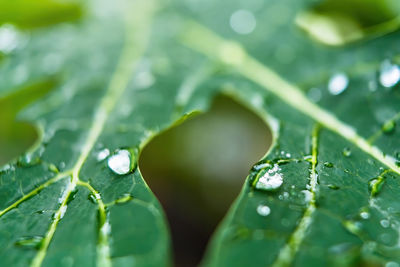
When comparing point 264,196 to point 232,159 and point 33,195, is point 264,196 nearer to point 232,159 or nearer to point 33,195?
point 33,195

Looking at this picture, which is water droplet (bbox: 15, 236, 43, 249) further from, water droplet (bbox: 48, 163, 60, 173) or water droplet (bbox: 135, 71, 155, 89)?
water droplet (bbox: 135, 71, 155, 89)

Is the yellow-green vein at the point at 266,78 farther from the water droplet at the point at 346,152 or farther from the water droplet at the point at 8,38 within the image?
the water droplet at the point at 8,38

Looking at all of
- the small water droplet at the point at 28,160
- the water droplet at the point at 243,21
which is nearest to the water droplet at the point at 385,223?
the small water droplet at the point at 28,160

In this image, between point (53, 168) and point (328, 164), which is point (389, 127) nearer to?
point (328, 164)

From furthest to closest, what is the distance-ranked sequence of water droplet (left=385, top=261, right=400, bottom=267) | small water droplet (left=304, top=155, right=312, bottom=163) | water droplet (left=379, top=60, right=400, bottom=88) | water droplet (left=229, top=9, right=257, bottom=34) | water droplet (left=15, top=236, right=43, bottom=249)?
water droplet (left=229, top=9, right=257, bottom=34) < water droplet (left=379, top=60, right=400, bottom=88) < small water droplet (left=304, top=155, right=312, bottom=163) < water droplet (left=15, top=236, right=43, bottom=249) < water droplet (left=385, top=261, right=400, bottom=267)

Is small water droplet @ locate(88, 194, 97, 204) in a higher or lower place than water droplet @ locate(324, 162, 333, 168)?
lower

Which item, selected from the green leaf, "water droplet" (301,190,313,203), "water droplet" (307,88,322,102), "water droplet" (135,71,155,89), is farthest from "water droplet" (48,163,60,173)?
"water droplet" (307,88,322,102)
